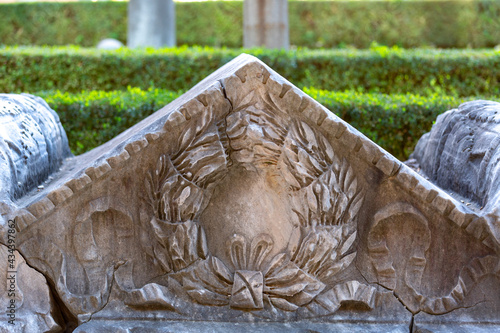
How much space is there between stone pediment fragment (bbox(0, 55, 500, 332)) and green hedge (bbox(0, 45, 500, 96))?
3121mm

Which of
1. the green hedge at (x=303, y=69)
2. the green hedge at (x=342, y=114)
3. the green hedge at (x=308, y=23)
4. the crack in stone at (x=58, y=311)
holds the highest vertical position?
the green hedge at (x=308, y=23)

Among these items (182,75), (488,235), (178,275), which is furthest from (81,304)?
(182,75)

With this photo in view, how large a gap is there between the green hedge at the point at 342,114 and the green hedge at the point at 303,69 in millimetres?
1082

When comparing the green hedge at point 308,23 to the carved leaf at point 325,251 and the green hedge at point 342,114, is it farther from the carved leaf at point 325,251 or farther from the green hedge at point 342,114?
the carved leaf at point 325,251

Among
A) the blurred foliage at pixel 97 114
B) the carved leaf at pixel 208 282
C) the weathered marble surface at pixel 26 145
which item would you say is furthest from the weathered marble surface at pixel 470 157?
the blurred foliage at pixel 97 114

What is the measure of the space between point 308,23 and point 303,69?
678 cm

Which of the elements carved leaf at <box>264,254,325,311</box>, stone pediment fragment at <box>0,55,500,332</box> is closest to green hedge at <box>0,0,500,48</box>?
stone pediment fragment at <box>0,55,500,332</box>

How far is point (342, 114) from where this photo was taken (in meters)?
3.96

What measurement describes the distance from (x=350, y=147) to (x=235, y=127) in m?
0.47

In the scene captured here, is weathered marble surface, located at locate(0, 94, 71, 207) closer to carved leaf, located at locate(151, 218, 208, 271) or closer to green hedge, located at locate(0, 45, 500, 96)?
carved leaf, located at locate(151, 218, 208, 271)

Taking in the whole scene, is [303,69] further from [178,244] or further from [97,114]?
[178,244]

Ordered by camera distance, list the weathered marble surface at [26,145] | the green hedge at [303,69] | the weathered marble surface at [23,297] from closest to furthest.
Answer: the weathered marble surface at [23,297], the weathered marble surface at [26,145], the green hedge at [303,69]

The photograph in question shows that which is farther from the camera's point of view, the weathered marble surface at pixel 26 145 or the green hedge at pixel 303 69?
the green hedge at pixel 303 69

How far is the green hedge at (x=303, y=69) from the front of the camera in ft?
Answer: 16.9
